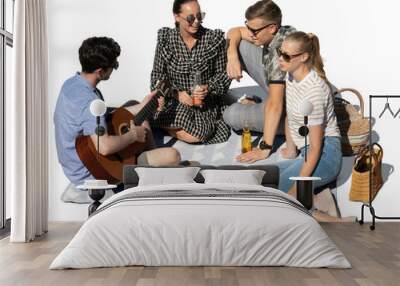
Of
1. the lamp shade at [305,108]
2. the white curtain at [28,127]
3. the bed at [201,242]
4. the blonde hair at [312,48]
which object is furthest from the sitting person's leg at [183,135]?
the bed at [201,242]

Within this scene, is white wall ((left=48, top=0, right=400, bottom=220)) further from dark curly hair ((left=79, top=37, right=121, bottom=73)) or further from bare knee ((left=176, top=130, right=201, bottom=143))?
bare knee ((left=176, top=130, right=201, bottom=143))

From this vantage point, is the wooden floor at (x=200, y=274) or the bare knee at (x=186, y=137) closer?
the wooden floor at (x=200, y=274)

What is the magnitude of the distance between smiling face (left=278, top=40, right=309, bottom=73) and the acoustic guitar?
1.44 metres

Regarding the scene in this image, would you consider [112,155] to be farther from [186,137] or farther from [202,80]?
[202,80]

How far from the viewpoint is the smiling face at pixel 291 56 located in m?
8.02

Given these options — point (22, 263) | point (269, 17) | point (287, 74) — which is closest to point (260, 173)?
point (287, 74)

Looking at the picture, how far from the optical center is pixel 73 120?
26.4 feet

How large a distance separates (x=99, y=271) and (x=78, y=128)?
3438mm

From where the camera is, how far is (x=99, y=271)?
4867 millimetres

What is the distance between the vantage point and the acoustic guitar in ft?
26.1

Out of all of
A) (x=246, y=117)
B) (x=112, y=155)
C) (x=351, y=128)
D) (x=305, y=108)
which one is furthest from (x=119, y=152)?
(x=351, y=128)

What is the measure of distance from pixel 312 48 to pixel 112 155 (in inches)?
110

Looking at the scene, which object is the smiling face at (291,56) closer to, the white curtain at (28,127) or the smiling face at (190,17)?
the smiling face at (190,17)

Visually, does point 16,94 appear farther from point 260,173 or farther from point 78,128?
point 260,173
